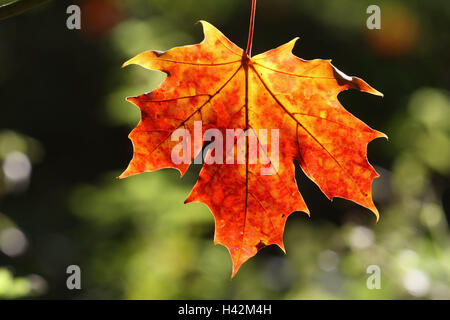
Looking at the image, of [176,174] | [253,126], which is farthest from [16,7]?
[176,174]

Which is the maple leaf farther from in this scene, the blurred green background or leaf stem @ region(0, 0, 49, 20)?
the blurred green background

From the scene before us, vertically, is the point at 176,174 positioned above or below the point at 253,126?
above

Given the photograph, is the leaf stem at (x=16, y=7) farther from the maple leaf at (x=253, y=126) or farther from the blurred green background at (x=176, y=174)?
the blurred green background at (x=176, y=174)

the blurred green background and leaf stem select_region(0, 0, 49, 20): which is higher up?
the blurred green background

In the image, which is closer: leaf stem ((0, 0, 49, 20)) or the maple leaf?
leaf stem ((0, 0, 49, 20))

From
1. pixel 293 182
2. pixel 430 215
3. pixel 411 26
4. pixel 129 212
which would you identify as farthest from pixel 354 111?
pixel 293 182

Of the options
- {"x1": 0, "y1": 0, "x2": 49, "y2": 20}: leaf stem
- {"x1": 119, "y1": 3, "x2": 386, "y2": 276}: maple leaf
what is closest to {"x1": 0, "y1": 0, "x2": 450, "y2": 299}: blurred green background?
{"x1": 119, "y1": 3, "x2": 386, "y2": 276}: maple leaf

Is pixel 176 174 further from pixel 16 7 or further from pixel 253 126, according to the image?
pixel 16 7
